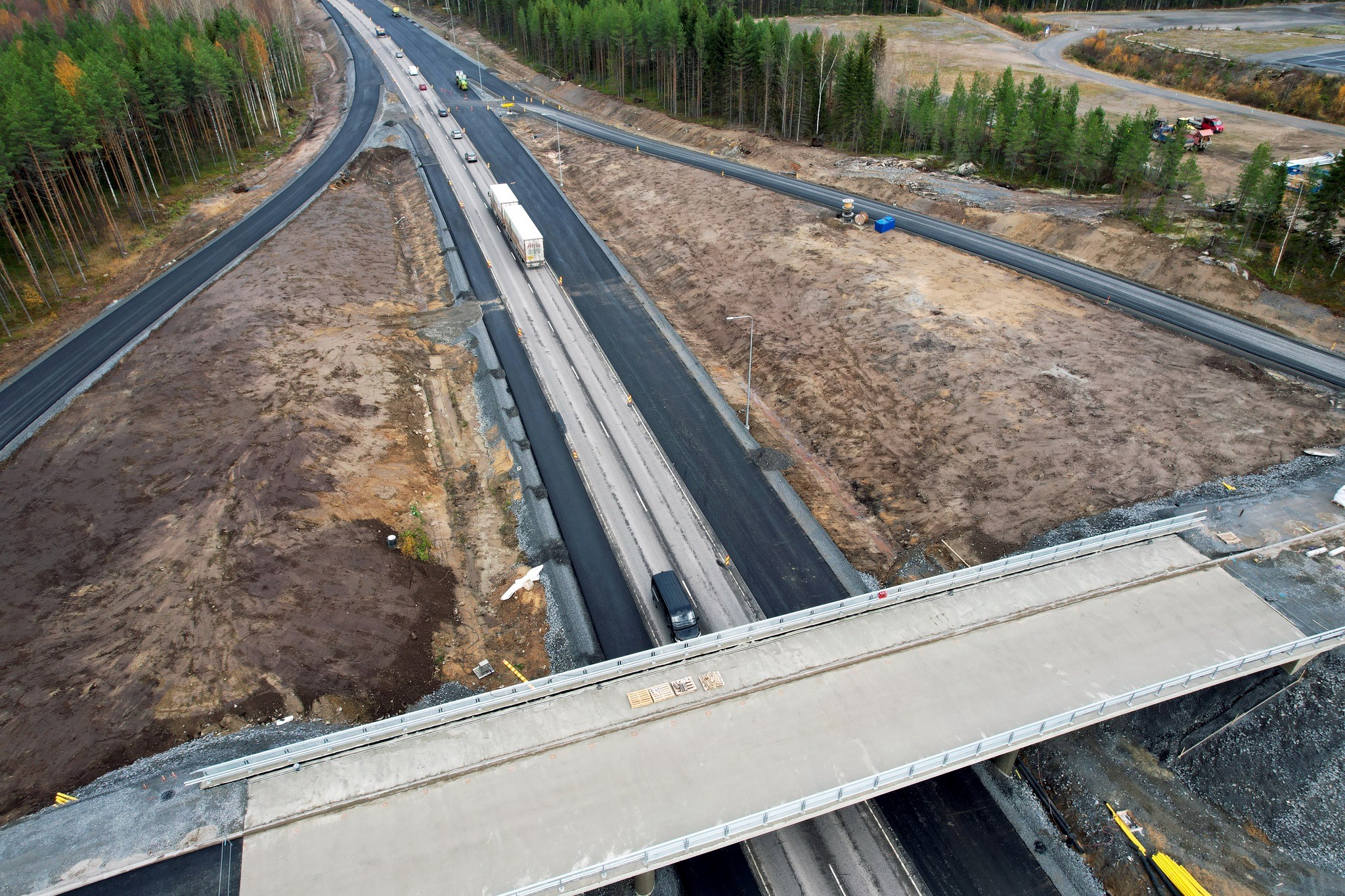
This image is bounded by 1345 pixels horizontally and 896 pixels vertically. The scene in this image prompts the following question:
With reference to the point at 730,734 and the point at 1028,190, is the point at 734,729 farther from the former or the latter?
the point at 1028,190

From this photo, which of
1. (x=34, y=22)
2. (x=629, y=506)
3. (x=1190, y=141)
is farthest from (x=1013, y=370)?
(x=34, y=22)

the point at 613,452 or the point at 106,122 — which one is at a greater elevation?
the point at 106,122

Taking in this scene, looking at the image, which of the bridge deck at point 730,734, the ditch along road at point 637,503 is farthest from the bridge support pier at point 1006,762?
the ditch along road at point 637,503

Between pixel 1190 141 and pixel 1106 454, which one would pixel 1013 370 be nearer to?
pixel 1106 454

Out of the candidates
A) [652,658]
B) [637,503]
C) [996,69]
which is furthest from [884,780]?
[996,69]

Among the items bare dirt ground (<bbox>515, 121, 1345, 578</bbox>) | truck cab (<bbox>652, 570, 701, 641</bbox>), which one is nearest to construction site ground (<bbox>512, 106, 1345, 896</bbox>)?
bare dirt ground (<bbox>515, 121, 1345, 578</bbox>)

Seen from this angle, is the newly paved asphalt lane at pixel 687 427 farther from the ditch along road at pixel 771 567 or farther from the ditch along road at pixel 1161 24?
the ditch along road at pixel 1161 24
